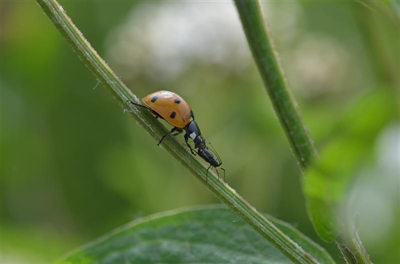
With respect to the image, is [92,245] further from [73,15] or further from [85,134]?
[73,15]

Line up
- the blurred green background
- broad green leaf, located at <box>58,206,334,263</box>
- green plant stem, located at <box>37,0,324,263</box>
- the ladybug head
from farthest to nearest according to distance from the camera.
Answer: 1. the blurred green background
2. the ladybug head
3. broad green leaf, located at <box>58,206,334,263</box>
4. green plant stem, located at <box>37,0,324,263</box>

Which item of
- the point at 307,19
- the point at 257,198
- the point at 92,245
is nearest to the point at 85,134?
the point at 257,198

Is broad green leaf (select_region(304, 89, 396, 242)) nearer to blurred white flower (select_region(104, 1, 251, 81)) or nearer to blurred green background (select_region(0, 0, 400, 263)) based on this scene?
blurred green background (select_region(0, 0, 400, 263))

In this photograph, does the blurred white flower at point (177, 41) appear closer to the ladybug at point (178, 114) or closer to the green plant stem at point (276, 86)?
the ladybug at point (178, 114)

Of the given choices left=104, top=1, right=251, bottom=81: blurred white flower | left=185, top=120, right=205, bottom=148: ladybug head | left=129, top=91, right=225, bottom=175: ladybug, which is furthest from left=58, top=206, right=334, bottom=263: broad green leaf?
left=104, top=1, right=251, bottom=81: blurred white flower

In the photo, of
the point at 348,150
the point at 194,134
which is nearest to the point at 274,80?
the point at 348,150

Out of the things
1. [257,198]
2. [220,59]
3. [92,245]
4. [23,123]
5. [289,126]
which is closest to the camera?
[289,126]
